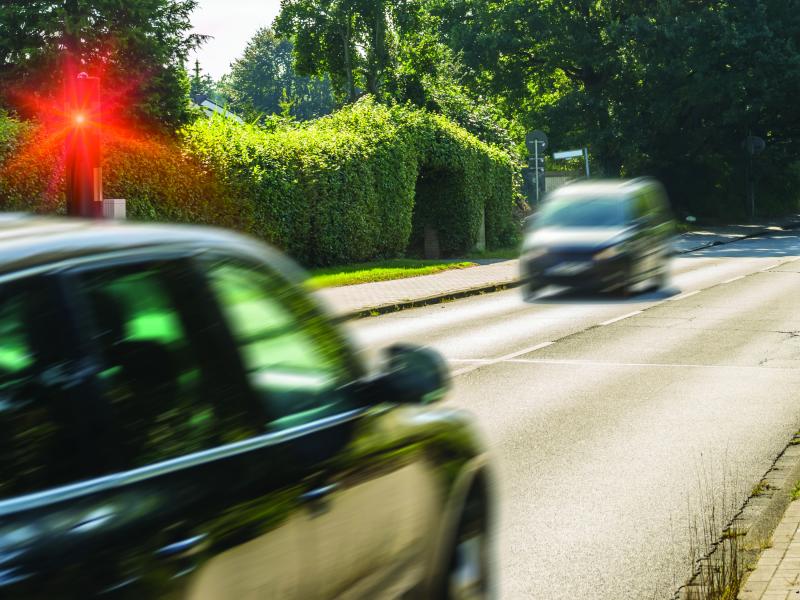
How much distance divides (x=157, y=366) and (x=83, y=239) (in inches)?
12.9

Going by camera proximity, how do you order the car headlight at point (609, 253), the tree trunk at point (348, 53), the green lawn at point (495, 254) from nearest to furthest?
1. the car headlight at point (609, 253)
2. the green lawn at point (495, 254)
3. the tree trunk at point (348, 53)

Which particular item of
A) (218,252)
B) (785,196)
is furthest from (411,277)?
(785,196)

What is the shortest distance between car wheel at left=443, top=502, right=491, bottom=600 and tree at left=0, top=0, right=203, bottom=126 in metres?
28.6

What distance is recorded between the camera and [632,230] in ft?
69.7

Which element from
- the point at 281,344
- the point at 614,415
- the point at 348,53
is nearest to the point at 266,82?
the point at 348,53

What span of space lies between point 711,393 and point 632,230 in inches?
411

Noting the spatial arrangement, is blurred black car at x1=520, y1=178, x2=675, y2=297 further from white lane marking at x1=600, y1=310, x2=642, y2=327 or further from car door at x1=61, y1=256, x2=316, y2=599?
car door at x1=61, y1=256, x2=316, y2=599

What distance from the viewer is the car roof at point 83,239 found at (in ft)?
8.54

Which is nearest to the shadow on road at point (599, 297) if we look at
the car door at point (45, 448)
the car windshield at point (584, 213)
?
the car windshield at point (584, 213)

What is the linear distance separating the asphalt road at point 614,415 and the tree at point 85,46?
14.9 m

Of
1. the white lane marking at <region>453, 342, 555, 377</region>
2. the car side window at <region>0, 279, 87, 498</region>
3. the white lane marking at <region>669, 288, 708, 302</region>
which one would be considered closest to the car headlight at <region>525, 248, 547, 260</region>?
the white lane marking at <region>669, 288, 708, 302</region>

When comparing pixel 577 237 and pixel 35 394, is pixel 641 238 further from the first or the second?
pixel 35 394

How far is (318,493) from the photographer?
3.16 metres

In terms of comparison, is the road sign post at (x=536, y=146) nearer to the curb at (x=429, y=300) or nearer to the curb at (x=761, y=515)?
the curb at (x=429, y=300)
